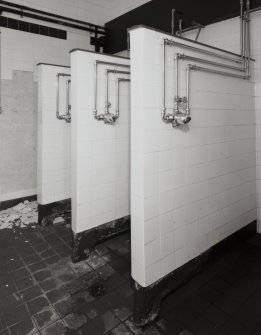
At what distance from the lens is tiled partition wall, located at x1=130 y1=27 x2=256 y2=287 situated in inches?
69.2

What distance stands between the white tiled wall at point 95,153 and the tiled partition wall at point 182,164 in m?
0.93

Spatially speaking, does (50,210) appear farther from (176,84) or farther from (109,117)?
(176,84)

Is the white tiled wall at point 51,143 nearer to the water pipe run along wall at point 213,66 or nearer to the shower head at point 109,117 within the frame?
the shower head at point 109,117

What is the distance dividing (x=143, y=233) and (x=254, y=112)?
2.10 metres

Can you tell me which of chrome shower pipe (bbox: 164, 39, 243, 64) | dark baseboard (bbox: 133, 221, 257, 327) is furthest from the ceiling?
dark baseboard (bbox: 133, 221, 257, 327)

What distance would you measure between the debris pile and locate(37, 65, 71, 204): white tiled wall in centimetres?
37

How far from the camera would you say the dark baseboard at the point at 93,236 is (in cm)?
263

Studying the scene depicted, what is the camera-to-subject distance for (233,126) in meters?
2.61

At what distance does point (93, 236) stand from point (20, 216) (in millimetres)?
1504

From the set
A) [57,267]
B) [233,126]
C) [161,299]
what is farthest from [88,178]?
[233,126]

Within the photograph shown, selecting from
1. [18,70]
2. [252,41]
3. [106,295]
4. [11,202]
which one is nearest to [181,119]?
[106,295]

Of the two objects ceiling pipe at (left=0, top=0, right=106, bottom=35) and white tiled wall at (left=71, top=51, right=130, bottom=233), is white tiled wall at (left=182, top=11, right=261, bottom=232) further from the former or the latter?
ceiling pipe at (left=0, top=0, right=106, bottom=35)

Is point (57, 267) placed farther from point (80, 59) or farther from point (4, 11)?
point (4, 11)

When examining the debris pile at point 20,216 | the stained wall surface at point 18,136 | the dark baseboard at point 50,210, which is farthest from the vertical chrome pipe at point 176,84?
the stained wall surface at point 18,136
